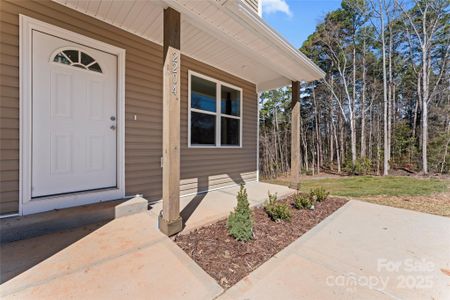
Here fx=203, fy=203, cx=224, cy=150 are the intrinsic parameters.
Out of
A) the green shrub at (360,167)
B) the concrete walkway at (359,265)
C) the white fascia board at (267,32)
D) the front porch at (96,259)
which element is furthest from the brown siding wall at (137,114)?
the green shrub at (360,167)

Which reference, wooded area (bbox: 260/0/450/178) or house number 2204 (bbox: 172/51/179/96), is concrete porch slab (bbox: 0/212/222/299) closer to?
house number 2204 (bbox: 172/51/179/96)

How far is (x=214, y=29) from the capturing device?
8.61ft

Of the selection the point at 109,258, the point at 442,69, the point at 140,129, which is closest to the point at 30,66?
the point at 140,129

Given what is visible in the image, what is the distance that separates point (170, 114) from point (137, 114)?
1245 millimetres

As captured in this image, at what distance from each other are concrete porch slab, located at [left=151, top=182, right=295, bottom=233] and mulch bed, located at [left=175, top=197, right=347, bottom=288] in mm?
122

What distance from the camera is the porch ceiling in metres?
2.27

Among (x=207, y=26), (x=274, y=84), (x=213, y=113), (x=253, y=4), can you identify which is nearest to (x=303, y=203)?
(x=213, y=113)

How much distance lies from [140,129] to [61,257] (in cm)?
187

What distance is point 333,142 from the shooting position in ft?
41.7

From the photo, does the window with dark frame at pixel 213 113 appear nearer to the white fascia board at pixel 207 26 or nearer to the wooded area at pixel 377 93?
the white fascia board at pixel 207 26

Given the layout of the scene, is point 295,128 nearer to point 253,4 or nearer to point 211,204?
point 211,204

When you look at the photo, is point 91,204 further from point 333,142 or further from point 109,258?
point 333,142

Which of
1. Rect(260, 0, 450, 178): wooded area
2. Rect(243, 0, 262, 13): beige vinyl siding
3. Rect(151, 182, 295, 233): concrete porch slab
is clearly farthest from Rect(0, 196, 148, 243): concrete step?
Rect(260, 0, 450, 178): wooded area

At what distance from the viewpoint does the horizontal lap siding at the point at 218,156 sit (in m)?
3.77
